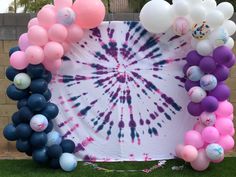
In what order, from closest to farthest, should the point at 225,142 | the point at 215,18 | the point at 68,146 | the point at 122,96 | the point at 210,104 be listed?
the point at 215,18 < the point at 210,104 < the point at 225,142 < the point at 68,146 < the point at 122,96

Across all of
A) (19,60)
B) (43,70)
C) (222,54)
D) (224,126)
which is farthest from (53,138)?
(222,54)

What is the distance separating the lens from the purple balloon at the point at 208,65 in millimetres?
4645

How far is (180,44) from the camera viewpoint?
203 inches

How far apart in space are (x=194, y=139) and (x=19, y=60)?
208cm

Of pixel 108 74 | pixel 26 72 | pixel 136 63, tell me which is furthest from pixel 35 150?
pixel 136 63

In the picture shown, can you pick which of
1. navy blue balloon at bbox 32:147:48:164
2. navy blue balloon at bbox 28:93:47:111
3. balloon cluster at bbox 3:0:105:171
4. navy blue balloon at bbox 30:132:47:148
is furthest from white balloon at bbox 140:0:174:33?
navy blue balloon at bbox 32:147:48:164

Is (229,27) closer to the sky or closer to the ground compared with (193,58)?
closer to the sky

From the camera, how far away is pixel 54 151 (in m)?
4.78

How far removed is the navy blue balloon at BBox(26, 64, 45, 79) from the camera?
4730mm

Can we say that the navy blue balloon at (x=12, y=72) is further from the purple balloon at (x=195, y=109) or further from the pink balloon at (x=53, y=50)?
the purple balloon at (x=195, y=109)

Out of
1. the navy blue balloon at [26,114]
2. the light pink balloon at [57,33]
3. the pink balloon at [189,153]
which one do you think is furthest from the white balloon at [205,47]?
the navy blue balloon at [26,114]

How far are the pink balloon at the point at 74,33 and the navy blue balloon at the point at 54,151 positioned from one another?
47.6 inches

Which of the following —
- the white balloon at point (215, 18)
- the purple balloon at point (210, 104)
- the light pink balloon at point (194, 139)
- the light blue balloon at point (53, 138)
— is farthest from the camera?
the light blue balloon at point (53, 138)

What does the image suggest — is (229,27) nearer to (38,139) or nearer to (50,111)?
(50,111)
